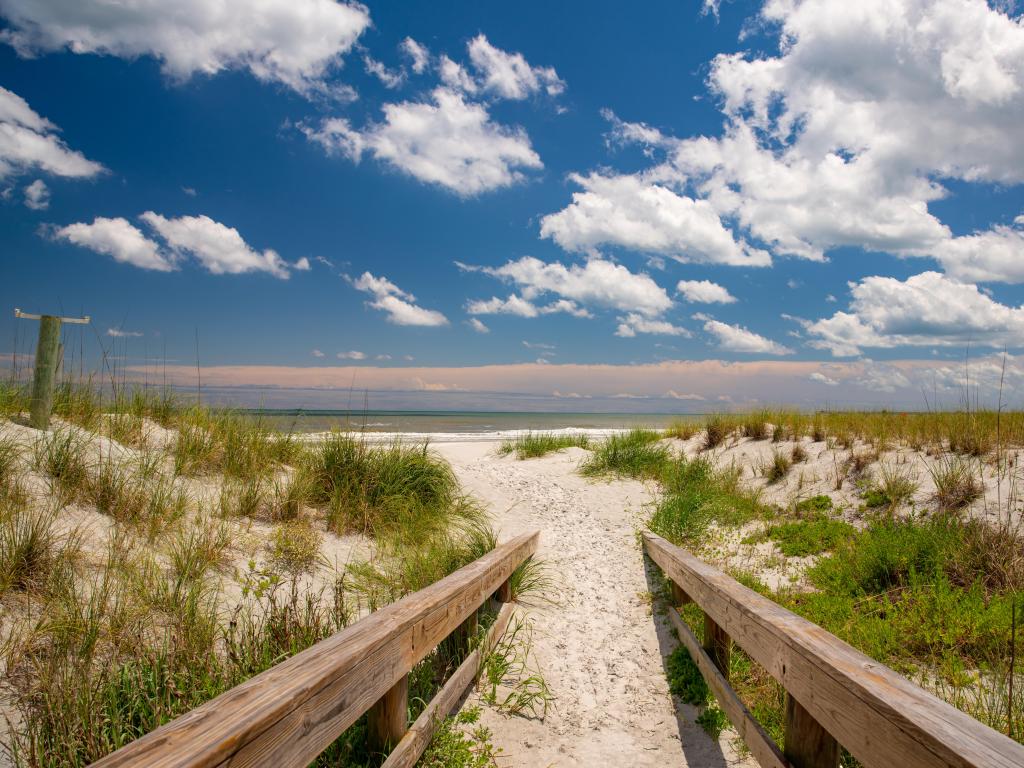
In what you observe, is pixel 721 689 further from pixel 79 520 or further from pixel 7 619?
pixel 79 520

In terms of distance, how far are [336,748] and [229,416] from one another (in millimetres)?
6235

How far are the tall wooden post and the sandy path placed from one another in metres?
6.22

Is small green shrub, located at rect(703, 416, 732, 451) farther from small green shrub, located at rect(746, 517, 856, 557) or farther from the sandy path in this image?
small green shrub, located at rect(746, 517, 856, 557)

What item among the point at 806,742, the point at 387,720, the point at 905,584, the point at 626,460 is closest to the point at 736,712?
the point at 806,742

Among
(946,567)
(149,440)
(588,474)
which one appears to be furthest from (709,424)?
(149,440)

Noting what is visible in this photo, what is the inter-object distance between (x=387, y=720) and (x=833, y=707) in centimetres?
207

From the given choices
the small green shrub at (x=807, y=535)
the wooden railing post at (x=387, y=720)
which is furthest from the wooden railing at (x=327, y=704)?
the small green shrub at (x=807, y=535)

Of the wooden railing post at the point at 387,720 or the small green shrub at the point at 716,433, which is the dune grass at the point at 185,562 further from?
the small green shrub at the point at 716,433

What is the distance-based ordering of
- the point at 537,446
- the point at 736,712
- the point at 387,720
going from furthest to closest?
the point at 537,446, the point at 736,712, the point at 387,720

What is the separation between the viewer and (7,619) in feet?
12.5

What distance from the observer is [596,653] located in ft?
16.7

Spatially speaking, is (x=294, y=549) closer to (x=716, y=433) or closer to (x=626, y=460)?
(x=626, y=460)

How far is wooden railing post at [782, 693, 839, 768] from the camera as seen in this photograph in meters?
2.52

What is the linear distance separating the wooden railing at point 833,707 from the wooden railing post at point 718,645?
0.23 metres
